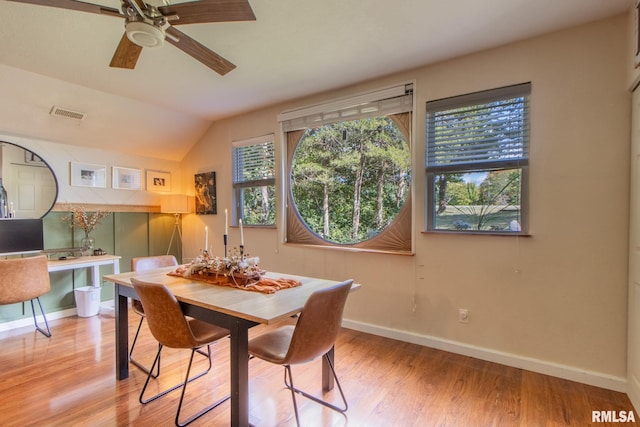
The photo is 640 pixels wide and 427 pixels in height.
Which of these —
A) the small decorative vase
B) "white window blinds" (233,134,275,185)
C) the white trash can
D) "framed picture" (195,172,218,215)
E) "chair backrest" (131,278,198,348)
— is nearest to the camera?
"chair backrest" (131,278,198,348)

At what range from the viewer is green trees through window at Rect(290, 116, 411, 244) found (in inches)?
176

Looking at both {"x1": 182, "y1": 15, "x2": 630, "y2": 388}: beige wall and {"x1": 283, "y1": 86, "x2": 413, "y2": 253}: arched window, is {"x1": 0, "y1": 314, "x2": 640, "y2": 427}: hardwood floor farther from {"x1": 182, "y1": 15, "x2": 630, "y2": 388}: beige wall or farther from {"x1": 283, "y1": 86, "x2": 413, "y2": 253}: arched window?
{"x1": 283, "y1": 86, "x2": 413, "y2": 253}: arched window

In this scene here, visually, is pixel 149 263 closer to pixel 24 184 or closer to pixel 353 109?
pixel 24 184

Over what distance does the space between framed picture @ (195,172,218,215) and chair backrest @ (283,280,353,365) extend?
10.2 ft

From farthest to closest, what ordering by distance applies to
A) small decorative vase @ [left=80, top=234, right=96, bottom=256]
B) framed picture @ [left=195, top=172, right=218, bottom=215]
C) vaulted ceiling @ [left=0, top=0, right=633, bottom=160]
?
framed picture @ [left=195, top=172, right=218, bottom=215]
small decorative vase @ [left=80, top=234, right=96, bottom=256]
vaulted ceiling @ [left=0, top=0, right=633, bottom=160]

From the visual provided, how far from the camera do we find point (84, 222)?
12.2 feet

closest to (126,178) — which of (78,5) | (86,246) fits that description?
(86,246)

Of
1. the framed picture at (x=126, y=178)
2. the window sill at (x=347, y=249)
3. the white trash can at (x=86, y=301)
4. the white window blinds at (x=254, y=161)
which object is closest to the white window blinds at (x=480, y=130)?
A: the window sill at (x=347, y=249)

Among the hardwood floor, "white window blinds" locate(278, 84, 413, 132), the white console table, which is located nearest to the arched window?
"white window blinds" locate(278, 84, 413, 132)

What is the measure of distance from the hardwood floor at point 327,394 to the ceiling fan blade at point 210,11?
2169 millimetres

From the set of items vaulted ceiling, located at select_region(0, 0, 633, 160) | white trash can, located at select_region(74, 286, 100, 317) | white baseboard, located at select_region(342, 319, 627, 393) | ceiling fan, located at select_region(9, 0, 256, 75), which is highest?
vaulted ceiling, located at select_region(0, 0, 633, 160)

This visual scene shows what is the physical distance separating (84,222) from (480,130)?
168 inches

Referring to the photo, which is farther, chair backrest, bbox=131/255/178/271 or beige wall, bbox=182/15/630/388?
chair backrest, bbox=131/255/178/271

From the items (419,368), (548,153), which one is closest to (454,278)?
(419,368)
